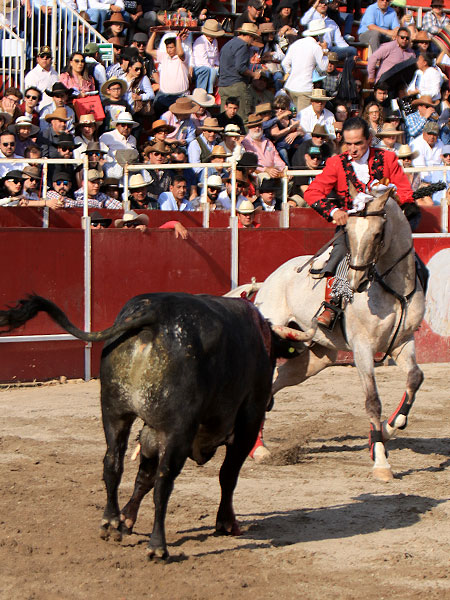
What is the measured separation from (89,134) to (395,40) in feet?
23.6

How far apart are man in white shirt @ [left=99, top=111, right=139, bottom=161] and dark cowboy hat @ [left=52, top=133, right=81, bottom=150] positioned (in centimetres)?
74

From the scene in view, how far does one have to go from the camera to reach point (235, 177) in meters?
11.7

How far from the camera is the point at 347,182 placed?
7.66m

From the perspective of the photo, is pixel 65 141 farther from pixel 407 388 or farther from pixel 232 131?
pixel 407 388

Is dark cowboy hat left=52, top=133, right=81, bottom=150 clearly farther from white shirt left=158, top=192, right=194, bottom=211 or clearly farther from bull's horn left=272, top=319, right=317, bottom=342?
bull's horn left=272, top=319, right=317, bottom=342

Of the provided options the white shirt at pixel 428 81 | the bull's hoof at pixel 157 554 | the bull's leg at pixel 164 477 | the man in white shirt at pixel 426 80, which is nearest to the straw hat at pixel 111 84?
the man in white shirt at pixel 426 80

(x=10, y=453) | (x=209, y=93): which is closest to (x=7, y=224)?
(x=10, y=453)

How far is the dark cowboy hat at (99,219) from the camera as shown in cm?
1084

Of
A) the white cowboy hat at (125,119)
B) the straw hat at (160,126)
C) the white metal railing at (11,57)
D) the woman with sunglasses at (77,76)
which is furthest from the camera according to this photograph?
the white metal railing at (11,57)

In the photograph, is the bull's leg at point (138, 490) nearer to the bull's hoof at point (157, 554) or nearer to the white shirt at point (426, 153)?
the bull's hoof at point (157, 554)

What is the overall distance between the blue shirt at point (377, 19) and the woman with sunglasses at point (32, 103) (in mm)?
7711

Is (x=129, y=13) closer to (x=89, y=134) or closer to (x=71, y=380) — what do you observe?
(x=89, y=134)

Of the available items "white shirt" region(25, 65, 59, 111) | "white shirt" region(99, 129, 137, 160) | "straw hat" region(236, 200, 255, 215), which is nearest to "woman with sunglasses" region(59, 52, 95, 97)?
"white shirt" region(25, 65, 59, 111)

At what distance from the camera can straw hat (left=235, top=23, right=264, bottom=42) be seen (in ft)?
50.7
